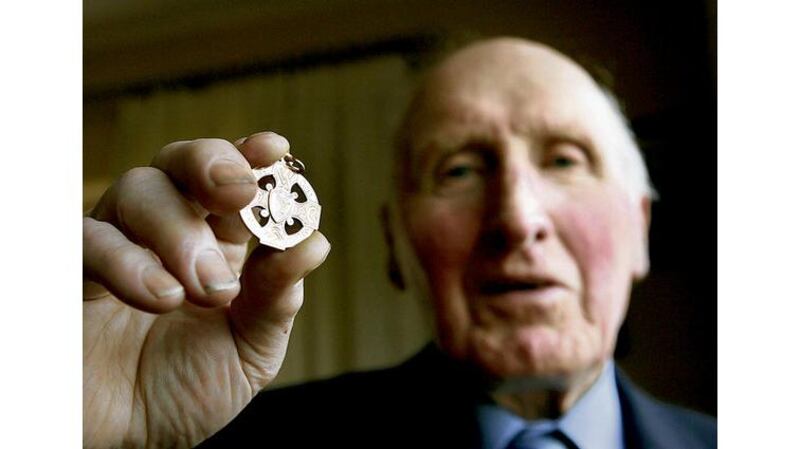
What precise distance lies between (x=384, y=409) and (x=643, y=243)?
0.96 ft

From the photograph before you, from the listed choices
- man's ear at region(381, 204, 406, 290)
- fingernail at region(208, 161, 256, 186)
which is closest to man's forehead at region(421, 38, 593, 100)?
man's ear at region(381, 204, 406, 290)

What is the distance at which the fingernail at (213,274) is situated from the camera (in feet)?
1.78

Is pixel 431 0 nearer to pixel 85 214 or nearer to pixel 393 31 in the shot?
pixel 393 31

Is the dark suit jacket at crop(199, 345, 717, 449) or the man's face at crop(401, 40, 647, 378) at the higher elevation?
the man's face at crop(401, 40, 647, 378)

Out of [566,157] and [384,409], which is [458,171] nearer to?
[566,157]

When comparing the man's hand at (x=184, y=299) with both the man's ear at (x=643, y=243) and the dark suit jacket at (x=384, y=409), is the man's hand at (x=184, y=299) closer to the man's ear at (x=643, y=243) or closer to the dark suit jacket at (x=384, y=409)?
the dark suit jacket at (x=384, y=409)

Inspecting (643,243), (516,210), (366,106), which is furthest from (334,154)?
(643,243)

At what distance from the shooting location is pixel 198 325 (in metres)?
0.69

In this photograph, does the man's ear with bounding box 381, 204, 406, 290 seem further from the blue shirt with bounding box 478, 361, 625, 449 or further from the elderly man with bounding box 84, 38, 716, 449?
the blue shirt with bounding box 478, 361, 625, 449

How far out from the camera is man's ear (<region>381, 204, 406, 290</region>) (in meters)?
0.73

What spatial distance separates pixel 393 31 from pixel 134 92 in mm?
253

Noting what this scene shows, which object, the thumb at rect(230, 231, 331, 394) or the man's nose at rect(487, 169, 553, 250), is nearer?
the thumb at rect(230, 231, 331, 394)

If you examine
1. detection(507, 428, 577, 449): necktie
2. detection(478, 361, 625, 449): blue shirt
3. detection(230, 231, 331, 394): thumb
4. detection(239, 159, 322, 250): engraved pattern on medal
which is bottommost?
detection(507, 428, 577, 449): necktie

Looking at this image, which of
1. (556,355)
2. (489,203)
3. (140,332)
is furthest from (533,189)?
(140,332)
